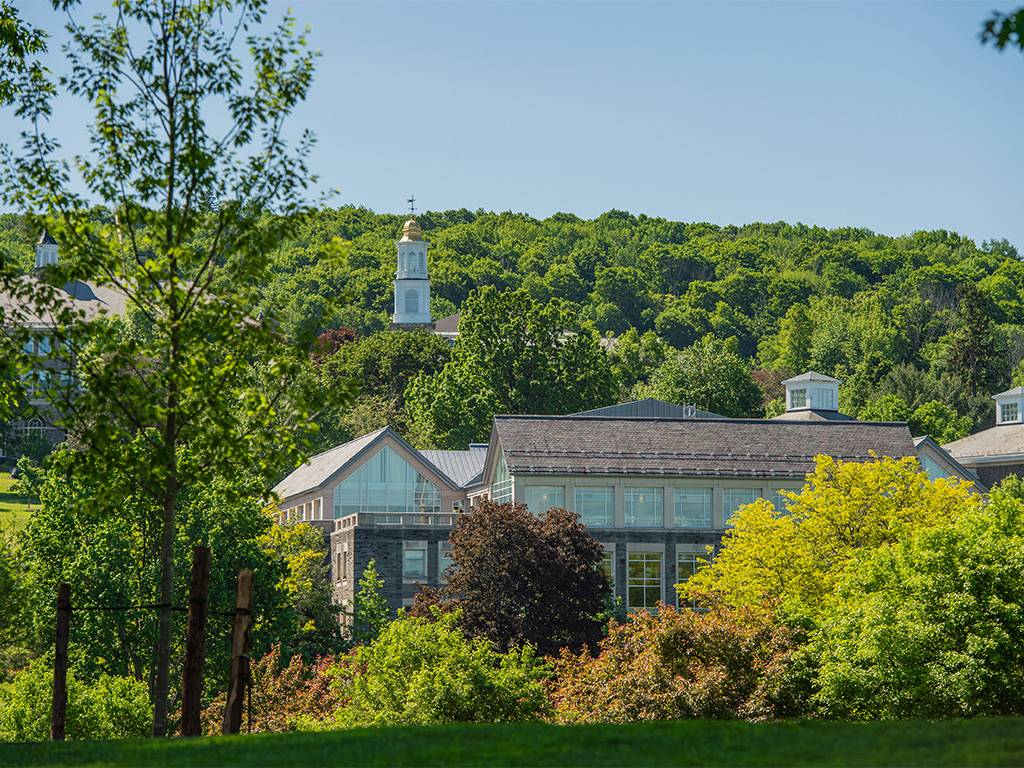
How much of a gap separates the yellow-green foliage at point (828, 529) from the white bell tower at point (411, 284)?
122 meters

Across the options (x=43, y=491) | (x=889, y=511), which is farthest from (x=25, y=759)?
(x=889, y=511)

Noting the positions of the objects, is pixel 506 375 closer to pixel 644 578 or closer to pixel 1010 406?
pixel 1010 406

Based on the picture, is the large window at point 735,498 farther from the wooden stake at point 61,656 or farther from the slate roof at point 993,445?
the wooden stake at point 61,656

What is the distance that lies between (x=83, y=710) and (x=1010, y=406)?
8717 centimetres

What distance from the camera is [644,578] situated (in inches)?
3196

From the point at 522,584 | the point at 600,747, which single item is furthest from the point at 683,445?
the point at 600,747

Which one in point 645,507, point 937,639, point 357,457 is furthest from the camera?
point 357,457

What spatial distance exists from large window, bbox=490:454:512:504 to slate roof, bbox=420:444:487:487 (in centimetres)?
635

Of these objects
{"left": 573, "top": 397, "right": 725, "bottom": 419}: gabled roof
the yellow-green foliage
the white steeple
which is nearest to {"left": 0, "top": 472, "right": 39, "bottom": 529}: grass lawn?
{"left": 573, "top": 397, "right": 725, "bottom": 419}: gabled roof

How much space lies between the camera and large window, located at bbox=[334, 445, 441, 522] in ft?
294

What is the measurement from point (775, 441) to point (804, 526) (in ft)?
79.2

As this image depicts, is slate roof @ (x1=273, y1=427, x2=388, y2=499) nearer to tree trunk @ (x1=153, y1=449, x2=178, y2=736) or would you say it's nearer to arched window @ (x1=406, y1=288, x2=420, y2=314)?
tree trunk @ (x1=153, y1=449, x2=178, y2=736)

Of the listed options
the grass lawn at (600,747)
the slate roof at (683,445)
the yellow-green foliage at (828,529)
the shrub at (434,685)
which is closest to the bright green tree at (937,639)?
the shrub at (434,685)

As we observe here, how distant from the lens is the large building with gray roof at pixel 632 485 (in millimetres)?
81500
